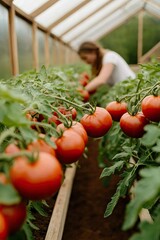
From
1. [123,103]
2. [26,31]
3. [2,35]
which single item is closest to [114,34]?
[26,31]

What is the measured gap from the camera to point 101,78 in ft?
11.8

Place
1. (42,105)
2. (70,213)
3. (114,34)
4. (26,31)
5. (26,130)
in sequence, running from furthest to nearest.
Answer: (114,34) < (26,31) < (70,213) < (42,105) < (26,130)

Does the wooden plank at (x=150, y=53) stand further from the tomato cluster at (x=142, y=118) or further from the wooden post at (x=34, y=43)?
the tomato cluster at (x=142, y=118)

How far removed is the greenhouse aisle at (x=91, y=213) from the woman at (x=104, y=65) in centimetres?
98

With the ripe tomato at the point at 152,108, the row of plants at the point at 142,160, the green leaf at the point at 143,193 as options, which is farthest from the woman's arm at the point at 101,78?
the green leaf at the point at 143,193

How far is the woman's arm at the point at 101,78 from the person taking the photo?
357 cm

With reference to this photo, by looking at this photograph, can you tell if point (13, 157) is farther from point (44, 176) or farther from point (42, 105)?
point (42, 105)

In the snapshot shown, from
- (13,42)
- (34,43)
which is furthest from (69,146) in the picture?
(34,43)

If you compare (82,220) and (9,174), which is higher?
(9,174)

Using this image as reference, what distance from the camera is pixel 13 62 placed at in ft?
11.4

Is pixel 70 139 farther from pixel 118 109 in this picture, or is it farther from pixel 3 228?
pixel 118 109

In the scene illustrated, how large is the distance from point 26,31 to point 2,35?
1120 millimetres

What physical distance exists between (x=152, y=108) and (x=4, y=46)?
7.43 feet

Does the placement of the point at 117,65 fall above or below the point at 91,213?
above
